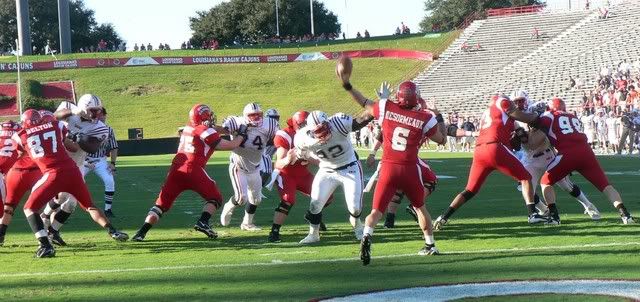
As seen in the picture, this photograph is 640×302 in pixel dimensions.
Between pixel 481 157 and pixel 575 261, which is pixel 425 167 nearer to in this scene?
pixel 481 157

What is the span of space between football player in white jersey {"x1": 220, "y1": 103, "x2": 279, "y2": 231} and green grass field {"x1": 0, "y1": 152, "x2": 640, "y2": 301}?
1.07ft

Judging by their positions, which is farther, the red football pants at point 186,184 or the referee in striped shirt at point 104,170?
the referee in striped shirt at point 104,170

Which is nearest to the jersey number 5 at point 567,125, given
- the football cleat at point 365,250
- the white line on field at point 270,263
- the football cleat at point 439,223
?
the football cleat at point 439,223

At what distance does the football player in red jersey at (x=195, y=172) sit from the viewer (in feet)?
43.6

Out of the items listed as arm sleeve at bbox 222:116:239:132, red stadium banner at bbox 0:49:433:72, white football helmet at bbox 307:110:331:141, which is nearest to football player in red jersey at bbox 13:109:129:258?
arm sleeve at bbox 222:116:239:132

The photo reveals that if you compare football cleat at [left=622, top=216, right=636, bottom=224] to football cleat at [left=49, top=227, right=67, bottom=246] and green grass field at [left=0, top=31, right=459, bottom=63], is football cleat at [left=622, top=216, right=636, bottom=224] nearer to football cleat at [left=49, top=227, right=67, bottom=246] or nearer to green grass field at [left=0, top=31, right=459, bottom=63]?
football cleat at [left=49, top=227, right=67, bottom=246]

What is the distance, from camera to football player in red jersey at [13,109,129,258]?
39.2ft

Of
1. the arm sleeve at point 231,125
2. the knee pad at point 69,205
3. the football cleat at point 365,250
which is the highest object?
the arm sleeve at point 231,125

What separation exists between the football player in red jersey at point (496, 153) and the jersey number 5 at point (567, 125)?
0.49m

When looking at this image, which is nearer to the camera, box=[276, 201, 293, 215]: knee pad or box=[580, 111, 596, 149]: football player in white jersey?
box=[276, 201, 293, 215]: knee pad

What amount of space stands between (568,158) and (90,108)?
642 cm

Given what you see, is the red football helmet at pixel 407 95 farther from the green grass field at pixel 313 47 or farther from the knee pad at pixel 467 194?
the green grass field at pixel 313 47

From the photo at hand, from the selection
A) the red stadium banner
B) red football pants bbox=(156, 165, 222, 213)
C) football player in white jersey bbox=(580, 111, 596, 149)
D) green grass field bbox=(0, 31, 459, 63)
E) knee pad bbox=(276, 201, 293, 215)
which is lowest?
football player in white jersey bbox=(580, 111, 596, 149)

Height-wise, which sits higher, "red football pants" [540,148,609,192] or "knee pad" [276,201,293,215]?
"red football pants" [540,148,609,192]
